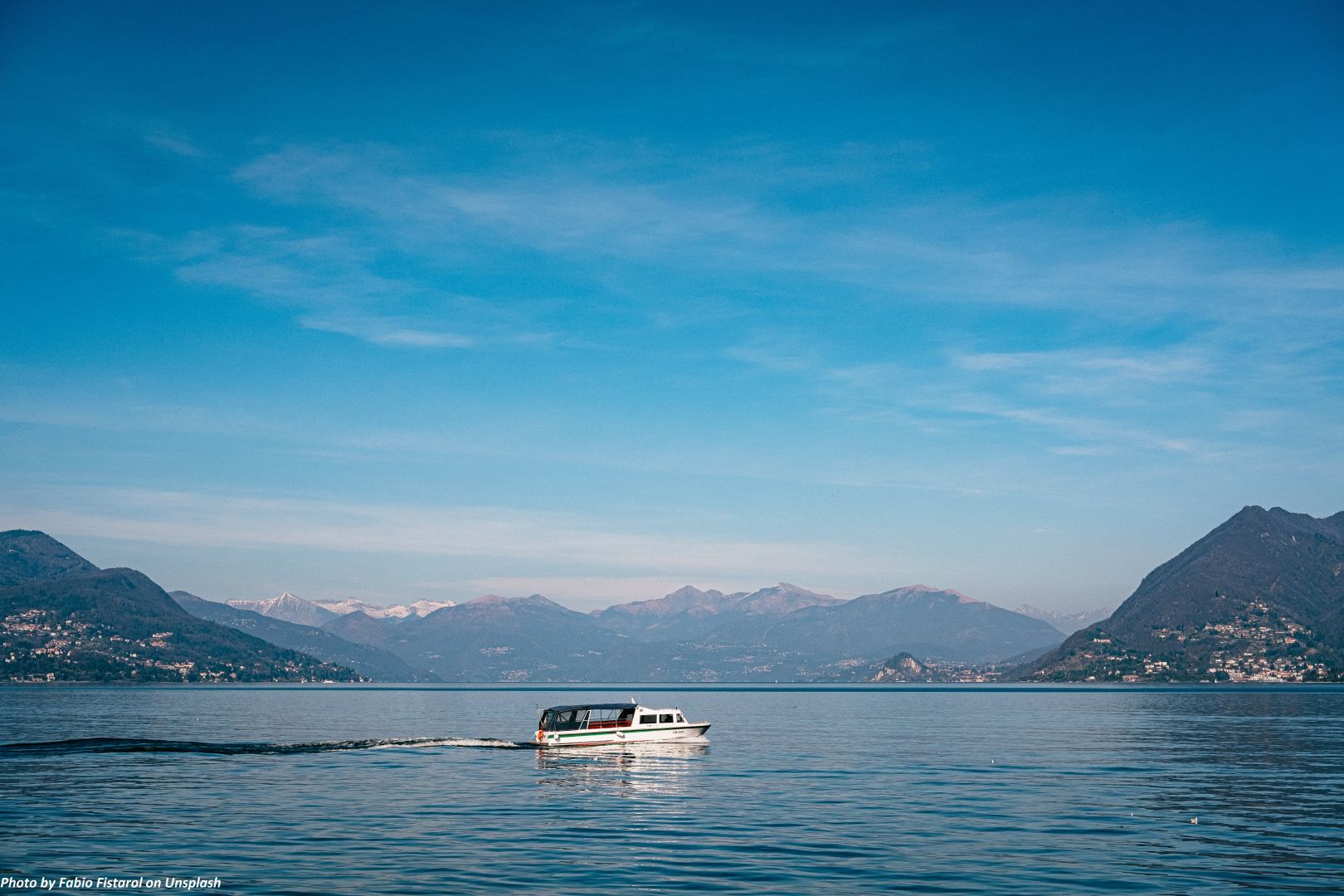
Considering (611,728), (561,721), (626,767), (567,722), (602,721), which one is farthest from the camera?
(602,721)

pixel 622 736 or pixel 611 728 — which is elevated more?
pixel 611 728

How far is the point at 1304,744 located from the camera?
352ft

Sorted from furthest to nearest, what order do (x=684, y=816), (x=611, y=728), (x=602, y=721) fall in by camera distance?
(x=602, y=721) → (x=611, y=728) → (x=684, y=816)

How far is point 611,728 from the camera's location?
4535 inches

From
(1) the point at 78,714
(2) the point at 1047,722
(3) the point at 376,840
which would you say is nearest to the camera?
(3) the point at 376,840

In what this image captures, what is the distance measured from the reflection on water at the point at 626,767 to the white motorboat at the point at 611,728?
85cm

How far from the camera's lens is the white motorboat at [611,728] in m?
110

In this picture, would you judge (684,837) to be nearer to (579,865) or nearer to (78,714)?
(579,865)

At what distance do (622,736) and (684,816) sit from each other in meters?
55.6

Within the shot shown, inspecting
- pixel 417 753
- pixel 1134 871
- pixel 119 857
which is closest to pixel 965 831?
pixel 1134 871

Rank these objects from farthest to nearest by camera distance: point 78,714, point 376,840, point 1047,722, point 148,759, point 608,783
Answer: point 78,714 → point 1047,722 → point 148,759 → point 608,783 → point 376,840

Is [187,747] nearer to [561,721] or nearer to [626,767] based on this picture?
[561,721]

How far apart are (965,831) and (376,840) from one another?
92.3ft

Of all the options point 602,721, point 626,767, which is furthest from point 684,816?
point 602,721
